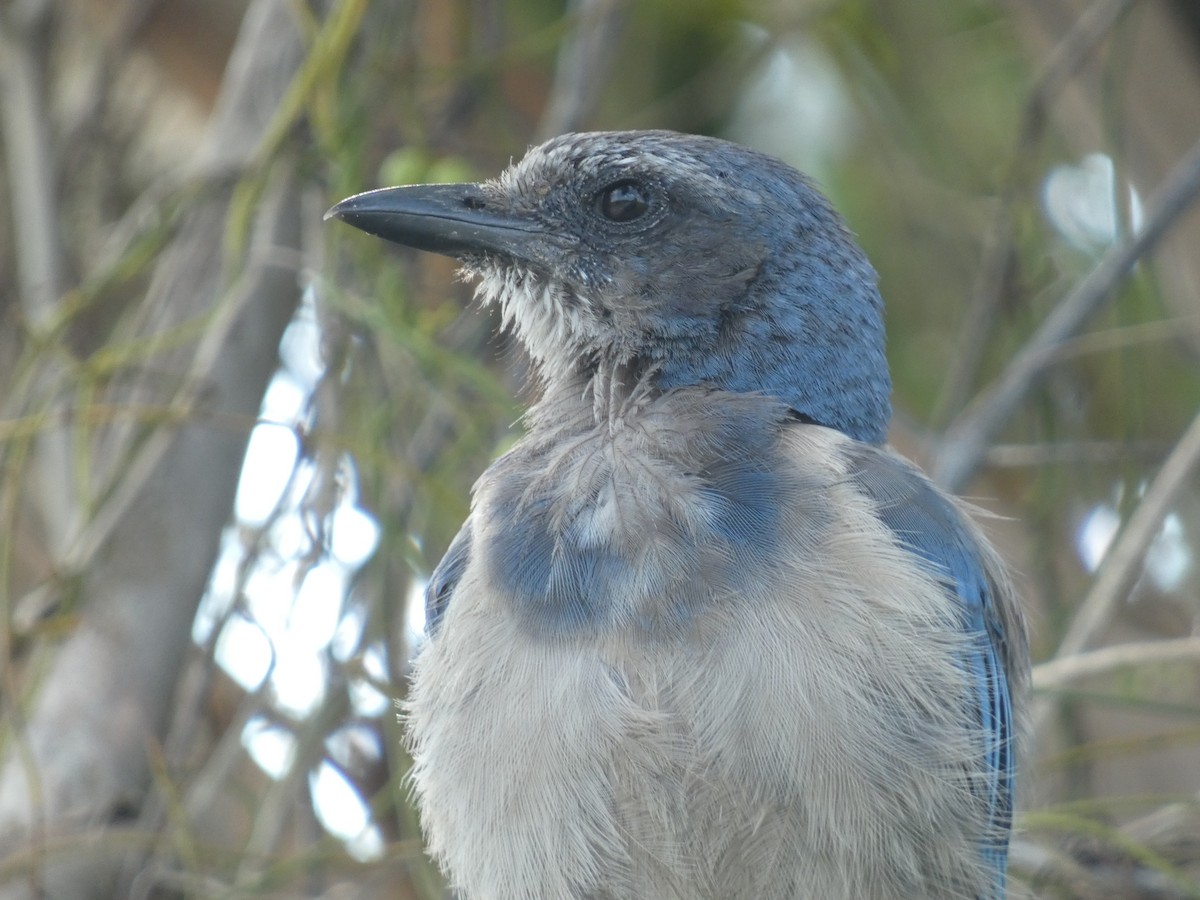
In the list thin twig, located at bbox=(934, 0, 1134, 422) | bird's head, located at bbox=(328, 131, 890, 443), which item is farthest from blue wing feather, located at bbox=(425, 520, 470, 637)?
thin twig, located at bbox=(934, 0, 1134, 422)

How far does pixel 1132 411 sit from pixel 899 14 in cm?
243

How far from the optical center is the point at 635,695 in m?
2.88

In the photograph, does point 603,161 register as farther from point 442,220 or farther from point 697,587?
point 697,587

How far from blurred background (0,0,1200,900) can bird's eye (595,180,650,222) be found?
0.64 metres

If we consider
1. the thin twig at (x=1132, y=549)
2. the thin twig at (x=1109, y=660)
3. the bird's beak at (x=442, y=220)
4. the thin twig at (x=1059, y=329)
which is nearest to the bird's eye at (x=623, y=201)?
the bird's beak at (x=442, y=220)

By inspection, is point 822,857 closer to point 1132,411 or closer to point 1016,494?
point 1132,411

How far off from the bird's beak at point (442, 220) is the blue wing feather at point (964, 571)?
1.01m

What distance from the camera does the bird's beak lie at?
351cm

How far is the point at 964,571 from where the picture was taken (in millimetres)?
3297

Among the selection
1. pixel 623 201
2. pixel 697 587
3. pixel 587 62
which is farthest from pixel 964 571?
pixel 587 62

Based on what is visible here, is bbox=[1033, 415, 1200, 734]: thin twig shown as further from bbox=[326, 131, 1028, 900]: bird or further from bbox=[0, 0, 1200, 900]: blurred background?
bbox=[326, 131, 1028, 900]: bird

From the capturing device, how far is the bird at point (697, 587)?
2.86 metres

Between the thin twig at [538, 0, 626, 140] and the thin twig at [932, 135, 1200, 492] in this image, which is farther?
the thin twig at [538, 0, 626, 140]

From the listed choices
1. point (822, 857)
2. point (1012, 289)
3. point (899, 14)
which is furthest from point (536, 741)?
point (899, 14)
